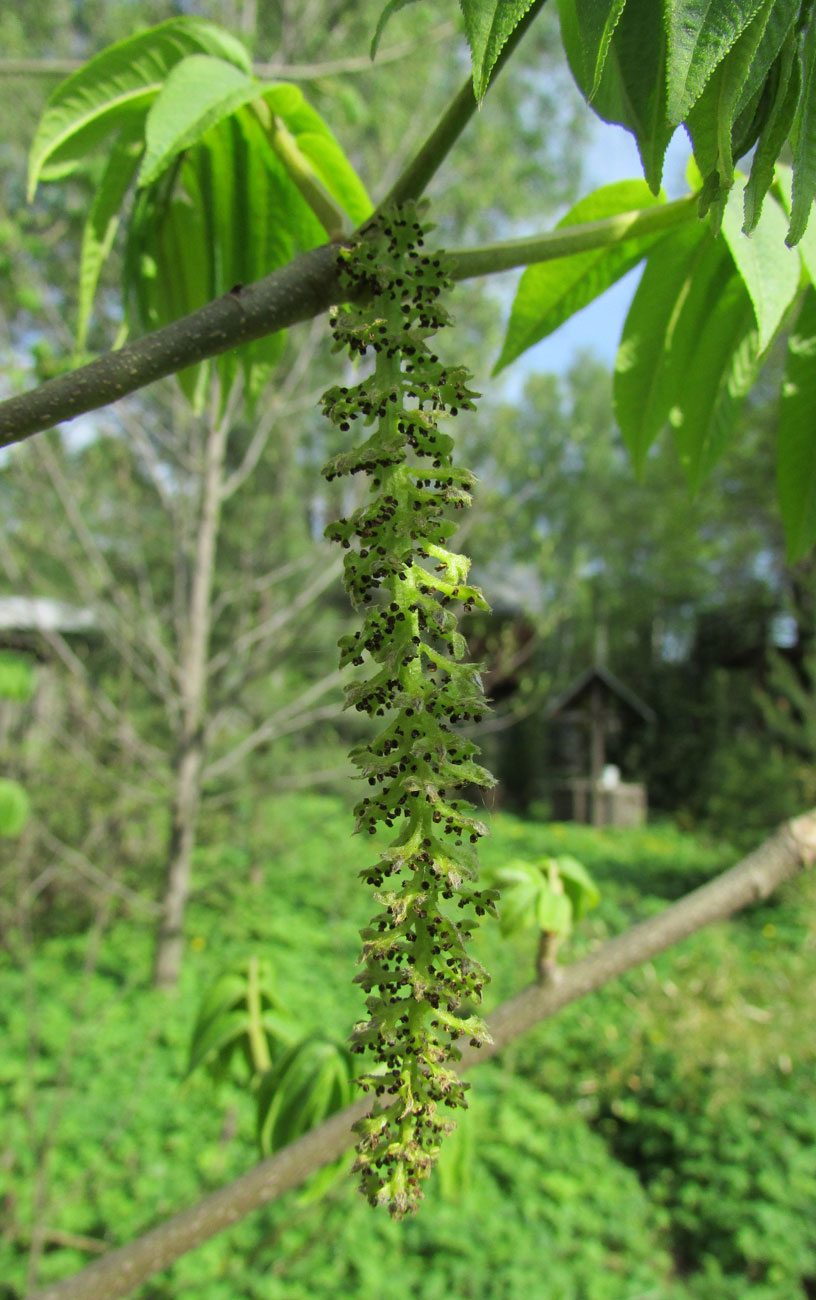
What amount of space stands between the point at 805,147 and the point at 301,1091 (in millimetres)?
1290

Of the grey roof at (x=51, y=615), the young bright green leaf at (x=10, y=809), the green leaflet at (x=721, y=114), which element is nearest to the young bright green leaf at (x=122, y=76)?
the green leaflet at (x=721, y=114)

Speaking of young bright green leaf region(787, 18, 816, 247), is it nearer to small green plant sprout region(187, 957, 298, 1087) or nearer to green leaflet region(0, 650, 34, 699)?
small green plant sprout region(187, 957, 298, 1087)

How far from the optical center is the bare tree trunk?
616cm

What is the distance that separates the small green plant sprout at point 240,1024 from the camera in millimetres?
1449

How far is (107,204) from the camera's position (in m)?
0.84

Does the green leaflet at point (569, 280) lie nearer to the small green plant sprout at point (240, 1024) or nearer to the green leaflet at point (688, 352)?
the green leaflet at point (688, 352)

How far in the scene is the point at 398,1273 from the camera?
391cm

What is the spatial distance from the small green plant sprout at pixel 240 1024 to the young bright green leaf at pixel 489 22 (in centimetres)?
139

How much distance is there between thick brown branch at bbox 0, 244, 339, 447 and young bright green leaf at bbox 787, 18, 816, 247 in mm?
300

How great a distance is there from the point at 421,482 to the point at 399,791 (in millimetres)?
200

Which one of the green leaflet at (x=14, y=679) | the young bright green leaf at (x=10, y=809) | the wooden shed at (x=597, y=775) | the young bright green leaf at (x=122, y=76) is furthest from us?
the wooden shed at (x=597, y=775)

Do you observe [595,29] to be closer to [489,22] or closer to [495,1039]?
[489,22]

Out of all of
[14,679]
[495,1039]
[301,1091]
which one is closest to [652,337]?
[495,1039]

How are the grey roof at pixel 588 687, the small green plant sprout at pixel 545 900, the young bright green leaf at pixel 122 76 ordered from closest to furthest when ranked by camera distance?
the young bright green leaf at pixel 122 76, the small green plant sprout at pixel 545 900, the grey roof at pixel 588 687
